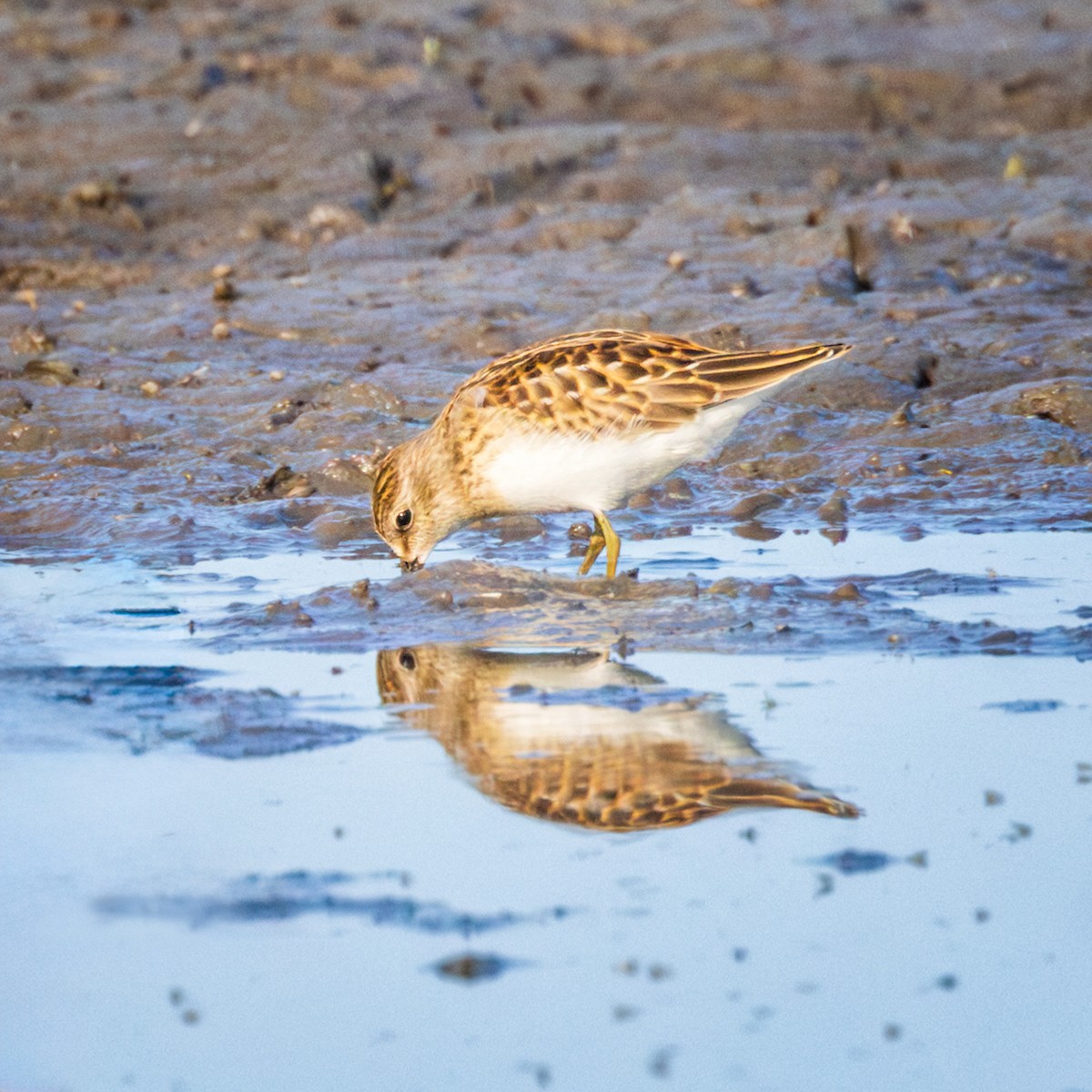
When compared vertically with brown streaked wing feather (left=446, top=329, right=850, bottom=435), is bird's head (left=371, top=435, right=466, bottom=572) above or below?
below

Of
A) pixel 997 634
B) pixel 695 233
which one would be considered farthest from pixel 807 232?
pixel 997 634

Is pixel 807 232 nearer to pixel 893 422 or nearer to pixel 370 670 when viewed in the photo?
pixel 893 422

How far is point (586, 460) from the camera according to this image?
290 inches

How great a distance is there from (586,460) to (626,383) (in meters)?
0.37

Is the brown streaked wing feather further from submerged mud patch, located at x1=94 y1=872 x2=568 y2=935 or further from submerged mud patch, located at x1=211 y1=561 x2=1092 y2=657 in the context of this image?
submerged mud patch, located at x1=94 y1=872 x2=568 y2=935

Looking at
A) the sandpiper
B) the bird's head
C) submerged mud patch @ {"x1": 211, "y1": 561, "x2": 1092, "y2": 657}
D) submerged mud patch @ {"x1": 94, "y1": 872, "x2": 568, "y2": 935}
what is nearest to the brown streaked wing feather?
the sandpiper

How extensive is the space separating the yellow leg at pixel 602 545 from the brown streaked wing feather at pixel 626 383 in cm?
50

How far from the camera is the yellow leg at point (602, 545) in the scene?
24.8ft

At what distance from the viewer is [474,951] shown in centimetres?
385

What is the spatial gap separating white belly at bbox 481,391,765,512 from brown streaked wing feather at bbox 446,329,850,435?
0.06m

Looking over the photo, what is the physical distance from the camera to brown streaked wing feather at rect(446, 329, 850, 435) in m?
7.35

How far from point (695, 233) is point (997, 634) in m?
7.52

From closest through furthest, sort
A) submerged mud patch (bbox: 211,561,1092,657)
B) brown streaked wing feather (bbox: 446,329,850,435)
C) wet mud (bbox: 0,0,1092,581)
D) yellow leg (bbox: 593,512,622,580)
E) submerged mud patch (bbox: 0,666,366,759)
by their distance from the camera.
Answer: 1. submerged mud patch (bbox: 0,666,366,759)
2. submerged mud patch (bbox: 211,561,1092,657)
3. brown streaked wing feather (bbox: 446,329,850,435)
4. yellow leg (bbox: 593,512,622,580)
5. wet mud (bbox: 0,0,1092,581)

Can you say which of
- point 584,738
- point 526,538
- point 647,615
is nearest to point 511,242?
point 526,538
